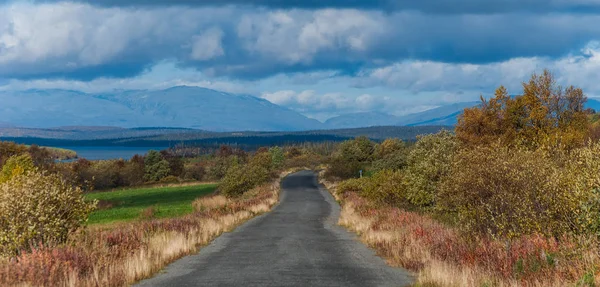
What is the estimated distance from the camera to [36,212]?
1634 centimetres

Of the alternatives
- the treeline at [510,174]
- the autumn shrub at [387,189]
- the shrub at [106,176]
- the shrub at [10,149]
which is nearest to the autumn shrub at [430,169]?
the treeline at [510,174]

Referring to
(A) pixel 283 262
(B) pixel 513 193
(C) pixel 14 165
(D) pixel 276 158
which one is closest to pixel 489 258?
(B) pixel 513 193

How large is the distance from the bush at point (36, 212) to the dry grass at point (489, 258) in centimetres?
995

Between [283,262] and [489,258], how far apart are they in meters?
6.04

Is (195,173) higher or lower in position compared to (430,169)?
lower

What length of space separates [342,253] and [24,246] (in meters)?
9.98

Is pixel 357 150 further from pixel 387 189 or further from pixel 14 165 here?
pixel 387 189

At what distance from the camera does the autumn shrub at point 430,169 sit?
101 ft

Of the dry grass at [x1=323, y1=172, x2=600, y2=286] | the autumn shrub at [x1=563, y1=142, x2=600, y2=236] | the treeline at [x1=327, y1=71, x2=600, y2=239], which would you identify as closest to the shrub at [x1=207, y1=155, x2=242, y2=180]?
the treeline at [x1=327, y1=71, x2=600, y2=239]

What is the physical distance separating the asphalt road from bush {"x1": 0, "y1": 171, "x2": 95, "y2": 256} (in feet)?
12.0

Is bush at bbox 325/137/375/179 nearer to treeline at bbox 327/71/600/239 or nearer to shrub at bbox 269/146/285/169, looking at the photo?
treeline at bbox 327/71/600/239

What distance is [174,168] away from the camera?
133000mm

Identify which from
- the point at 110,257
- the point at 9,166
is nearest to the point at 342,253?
the point at 110,257

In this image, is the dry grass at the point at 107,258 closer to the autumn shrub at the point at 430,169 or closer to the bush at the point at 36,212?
the bush at the point at 36,212
